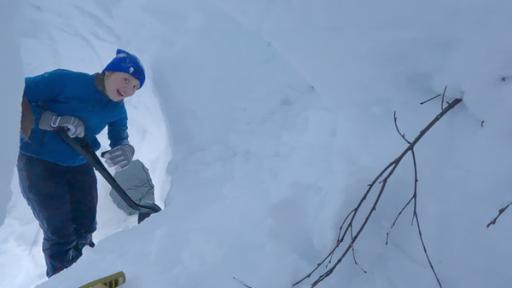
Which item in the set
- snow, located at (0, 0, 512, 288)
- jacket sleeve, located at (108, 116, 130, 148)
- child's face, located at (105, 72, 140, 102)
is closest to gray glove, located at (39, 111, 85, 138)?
child's face, located at (105, 72, 140, 102)

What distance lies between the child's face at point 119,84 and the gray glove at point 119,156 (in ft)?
1.22

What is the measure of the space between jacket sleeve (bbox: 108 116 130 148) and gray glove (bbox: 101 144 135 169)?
1.7 inches

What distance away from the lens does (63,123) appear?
6.81ft

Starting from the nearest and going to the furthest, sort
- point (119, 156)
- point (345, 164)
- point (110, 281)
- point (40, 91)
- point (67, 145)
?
point (110, 281)
point (345, 164)
point (40, 91)
point (67, 145)
point (119, 156)

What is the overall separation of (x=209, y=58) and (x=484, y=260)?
6.55ft

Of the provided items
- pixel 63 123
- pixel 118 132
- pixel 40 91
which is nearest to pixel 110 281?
pixel 63 123

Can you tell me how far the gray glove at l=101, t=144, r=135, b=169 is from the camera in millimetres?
2443

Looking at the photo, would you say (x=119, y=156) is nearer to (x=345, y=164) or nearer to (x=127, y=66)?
(x=127, y=66)

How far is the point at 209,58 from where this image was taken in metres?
2.88

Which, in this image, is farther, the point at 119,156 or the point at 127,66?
the point at 119,156

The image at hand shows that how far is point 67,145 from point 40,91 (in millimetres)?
287

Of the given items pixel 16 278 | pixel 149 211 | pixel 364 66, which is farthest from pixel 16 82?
pixel 16 278

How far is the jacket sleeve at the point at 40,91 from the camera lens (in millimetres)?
2025

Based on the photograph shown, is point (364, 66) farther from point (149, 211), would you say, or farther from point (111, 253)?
point (149, 211)
